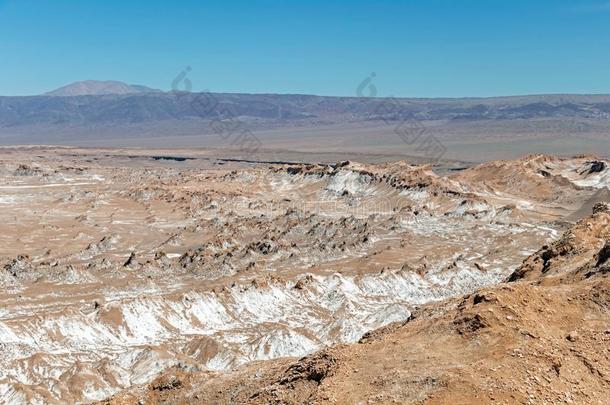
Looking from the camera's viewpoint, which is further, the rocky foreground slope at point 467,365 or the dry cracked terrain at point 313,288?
the dry cracked terrain at point 313,288

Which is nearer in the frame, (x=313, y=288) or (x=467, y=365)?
(x=467, y=365)

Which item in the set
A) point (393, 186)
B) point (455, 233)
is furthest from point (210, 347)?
point (393, 186)

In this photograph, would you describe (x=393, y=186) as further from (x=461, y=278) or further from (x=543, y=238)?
(x=461, y=278)

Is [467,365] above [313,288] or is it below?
above

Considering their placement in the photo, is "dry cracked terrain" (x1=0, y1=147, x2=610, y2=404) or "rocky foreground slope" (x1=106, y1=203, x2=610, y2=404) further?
"dry cracked terrain" (x1=0, y1=147, x2=610, y2=404)
